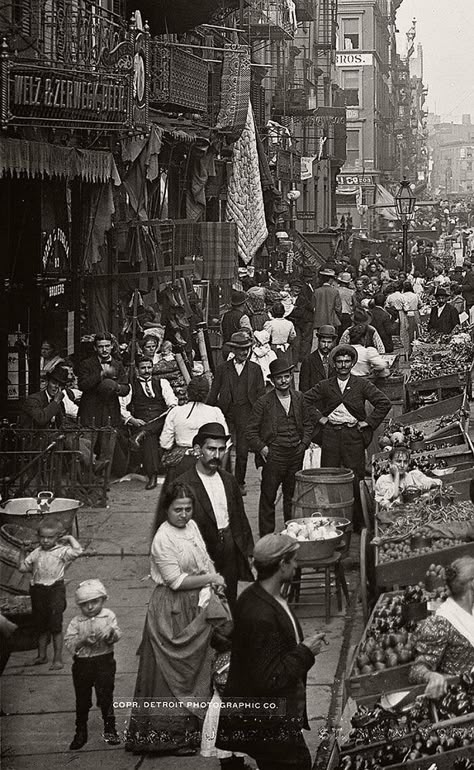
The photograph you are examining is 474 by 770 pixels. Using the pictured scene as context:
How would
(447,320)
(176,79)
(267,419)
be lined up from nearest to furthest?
(267,419), (176,79), (447,320)

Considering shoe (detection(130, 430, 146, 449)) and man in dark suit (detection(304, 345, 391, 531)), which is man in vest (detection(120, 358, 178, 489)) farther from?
man in dark suit (detection(304, 345, 391, 531))

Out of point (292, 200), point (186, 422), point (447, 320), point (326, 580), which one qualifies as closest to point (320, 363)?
point (186, 422)

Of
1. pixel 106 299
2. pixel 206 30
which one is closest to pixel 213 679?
pixel 106 299

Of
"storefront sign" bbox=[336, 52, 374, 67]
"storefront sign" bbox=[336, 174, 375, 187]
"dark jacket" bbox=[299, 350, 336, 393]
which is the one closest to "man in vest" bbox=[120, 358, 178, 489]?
"dark jacket" bbox=[299, 350, 336, 393]

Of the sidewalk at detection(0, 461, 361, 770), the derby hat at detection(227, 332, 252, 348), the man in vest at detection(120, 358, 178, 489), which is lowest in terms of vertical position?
the sidewalk at detection(0, 461, 361, 770)

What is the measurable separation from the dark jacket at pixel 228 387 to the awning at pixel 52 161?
2710mm

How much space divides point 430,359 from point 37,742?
1264 cm

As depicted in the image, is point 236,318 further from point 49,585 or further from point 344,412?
point 49,585

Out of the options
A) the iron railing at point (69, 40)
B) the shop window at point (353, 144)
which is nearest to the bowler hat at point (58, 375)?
the iron railing at point (69, 40)

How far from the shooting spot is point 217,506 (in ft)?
27.3

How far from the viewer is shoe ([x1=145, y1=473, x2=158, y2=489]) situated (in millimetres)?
14109

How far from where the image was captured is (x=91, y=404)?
1373cm

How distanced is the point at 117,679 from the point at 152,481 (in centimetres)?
609

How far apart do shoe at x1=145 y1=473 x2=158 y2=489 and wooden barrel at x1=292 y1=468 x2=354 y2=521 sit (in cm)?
375
